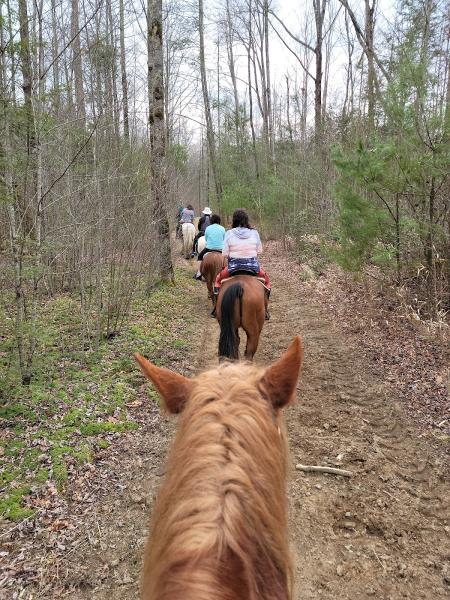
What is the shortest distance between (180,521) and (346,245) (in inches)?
294

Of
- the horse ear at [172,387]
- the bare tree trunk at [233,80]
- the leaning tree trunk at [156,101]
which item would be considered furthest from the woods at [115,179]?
the bare tree trunk at [233,80]

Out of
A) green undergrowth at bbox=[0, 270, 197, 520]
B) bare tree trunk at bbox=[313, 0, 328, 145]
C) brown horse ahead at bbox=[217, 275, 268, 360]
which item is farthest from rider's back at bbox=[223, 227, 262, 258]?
bare tree trunk at bbox=[313, 0, 328, 145]

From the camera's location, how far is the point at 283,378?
1553 mm

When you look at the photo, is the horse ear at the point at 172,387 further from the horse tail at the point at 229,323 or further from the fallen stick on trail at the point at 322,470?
the horse tail at the point at 229,323

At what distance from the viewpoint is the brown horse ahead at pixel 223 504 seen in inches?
39.7

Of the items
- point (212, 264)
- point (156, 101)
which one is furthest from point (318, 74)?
point (212, 264)

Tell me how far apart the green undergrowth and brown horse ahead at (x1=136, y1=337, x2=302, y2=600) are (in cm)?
284

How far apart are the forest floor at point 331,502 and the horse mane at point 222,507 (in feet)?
6.94

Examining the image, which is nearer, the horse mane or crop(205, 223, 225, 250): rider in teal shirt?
the horse mane

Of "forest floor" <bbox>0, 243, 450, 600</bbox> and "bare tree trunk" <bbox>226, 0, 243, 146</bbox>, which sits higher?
"bare tree trunk" <bbox>226, 0, 243, 146</bbox>

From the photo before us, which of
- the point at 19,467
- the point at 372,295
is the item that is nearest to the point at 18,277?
the point at 19,467

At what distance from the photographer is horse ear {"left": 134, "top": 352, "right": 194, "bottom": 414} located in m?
1.56

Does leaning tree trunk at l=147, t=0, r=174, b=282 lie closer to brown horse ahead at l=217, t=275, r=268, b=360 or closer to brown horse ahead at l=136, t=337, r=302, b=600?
brown horse ahead at l=217, t=275, r=268, b=360

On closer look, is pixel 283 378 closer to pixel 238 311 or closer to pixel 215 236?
pixel 238 311
